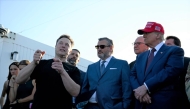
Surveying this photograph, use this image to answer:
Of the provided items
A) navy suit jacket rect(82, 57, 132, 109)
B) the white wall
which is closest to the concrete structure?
the white wall

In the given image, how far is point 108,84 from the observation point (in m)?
3.47

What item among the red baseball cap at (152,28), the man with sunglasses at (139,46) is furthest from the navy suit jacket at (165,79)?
the man with sunglasses at (139,46)

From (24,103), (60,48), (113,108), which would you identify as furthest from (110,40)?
(24,103)

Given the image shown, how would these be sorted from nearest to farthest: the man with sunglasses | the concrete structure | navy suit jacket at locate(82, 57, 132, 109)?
navy suit jacket at locate(82, 57, 132, 109) < the man with sunglasses < the concrete structure

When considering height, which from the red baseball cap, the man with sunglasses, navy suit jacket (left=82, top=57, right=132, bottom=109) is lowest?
navy suit jacket (left=82, top=57, right=132, bottom=109)

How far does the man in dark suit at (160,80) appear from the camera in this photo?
2.94 meters

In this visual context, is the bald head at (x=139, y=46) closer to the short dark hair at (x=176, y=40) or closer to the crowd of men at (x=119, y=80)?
the short dark hair at (x=176, y=40)

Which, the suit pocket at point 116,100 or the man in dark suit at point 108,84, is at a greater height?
the man in dark suit at point 108,84

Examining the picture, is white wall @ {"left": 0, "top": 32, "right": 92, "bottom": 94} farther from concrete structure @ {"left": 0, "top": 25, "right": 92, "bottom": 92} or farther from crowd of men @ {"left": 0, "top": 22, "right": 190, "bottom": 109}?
crowd of men @ {"left": 0, "top": 22, "right": 190, "bottom": 109}

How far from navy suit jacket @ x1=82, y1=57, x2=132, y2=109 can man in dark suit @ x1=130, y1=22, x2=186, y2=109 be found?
164 millimetres

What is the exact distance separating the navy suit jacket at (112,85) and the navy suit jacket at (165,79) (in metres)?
0.22

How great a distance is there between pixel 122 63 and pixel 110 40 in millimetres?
627

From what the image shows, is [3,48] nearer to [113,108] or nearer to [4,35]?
[4,35]

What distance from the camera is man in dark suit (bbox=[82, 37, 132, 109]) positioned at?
336 centimetres
